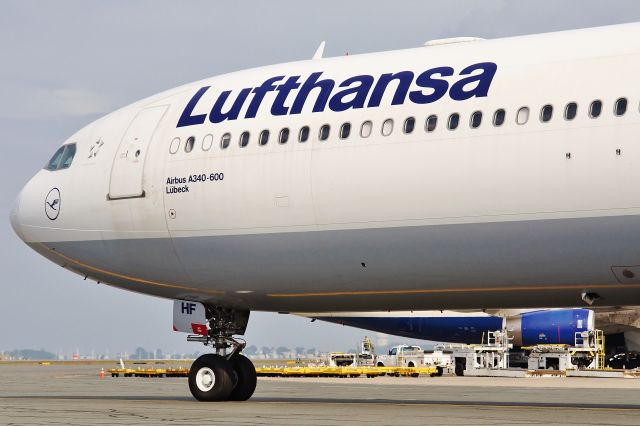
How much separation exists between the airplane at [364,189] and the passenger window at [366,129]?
0.14 feet

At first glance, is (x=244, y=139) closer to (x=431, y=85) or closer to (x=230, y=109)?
(x=230, y=109)

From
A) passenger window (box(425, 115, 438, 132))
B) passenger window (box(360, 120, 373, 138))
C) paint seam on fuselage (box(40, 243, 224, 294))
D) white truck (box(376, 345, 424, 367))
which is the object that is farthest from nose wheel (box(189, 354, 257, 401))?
white truck (box(376, 345, 424, 367))

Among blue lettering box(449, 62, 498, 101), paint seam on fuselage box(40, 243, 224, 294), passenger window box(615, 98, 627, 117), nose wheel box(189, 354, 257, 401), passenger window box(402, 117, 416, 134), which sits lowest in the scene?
nose wheel box(189, 354, 257, 401)

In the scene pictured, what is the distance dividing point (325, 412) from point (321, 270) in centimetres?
286

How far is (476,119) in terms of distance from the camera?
64.2 ft

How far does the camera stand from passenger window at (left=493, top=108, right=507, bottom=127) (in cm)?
1927

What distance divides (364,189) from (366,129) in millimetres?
1223

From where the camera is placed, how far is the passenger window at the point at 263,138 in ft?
73.3

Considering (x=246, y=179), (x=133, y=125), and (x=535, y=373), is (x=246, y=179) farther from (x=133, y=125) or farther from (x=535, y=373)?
(x=535, y=373)

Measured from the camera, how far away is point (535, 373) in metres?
57.6

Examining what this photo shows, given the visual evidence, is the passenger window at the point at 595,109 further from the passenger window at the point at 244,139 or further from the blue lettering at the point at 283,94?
the passenger window at the point at 244,139

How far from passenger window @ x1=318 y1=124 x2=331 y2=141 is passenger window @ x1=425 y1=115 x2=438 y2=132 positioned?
7.36ft

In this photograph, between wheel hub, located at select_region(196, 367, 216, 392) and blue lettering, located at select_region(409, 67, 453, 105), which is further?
wheel hub, located at select_region(196, 367, 216, 392)

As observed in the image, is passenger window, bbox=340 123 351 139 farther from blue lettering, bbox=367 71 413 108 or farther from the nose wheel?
the nose wheel
